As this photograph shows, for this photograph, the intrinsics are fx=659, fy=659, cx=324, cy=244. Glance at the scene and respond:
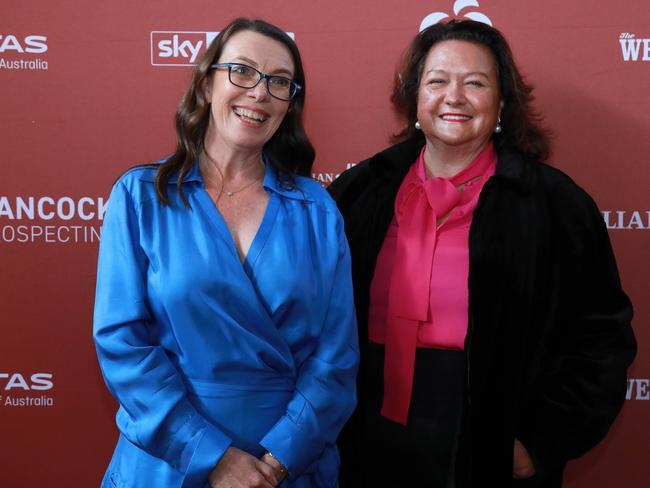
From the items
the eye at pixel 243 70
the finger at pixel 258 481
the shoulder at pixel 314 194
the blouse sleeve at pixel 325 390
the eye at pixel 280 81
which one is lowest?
the finger at pixel 258 481

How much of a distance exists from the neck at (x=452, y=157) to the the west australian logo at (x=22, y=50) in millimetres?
1517

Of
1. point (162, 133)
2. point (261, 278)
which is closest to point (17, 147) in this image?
point (162, 133)

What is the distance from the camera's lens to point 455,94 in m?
1.91

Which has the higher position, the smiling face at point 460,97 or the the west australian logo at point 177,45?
the the west australian logo at point 177,45

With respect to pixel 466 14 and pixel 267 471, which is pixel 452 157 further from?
→ pixel 267 471

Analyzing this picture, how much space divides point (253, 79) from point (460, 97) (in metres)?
0.62

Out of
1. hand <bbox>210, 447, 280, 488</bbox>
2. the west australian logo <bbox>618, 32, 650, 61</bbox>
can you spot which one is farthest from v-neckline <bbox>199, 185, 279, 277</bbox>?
the west australian logo <bbox>618, 32, 650, 61</bbox>

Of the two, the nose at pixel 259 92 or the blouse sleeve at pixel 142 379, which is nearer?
the blouse sleeve at pixel 142 379

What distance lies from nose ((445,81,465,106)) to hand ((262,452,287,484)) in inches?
43.1

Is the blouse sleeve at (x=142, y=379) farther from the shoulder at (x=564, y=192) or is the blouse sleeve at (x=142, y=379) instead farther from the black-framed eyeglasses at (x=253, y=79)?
the shoulder at (x=564, y=192)

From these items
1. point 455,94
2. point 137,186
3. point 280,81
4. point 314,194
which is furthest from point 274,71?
point 455,94

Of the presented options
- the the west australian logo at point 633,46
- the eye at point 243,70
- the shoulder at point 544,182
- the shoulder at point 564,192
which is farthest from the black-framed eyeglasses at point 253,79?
the the west australian logo at point 633,46

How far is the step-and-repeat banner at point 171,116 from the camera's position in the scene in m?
2.46

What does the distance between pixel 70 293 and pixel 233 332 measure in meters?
1.30
